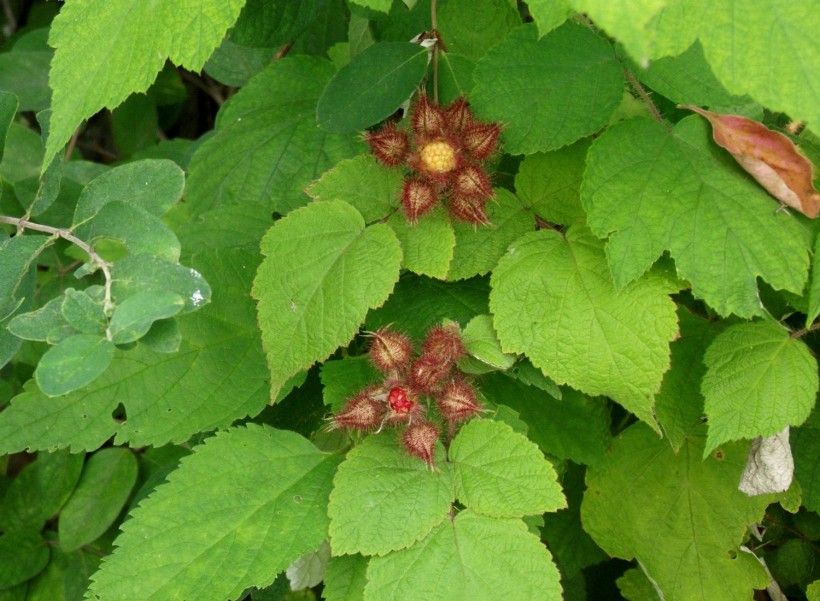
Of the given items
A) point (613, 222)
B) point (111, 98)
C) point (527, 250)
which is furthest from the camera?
point (527, 250)

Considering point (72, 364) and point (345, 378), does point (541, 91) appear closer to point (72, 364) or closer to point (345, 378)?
point (345, 378)

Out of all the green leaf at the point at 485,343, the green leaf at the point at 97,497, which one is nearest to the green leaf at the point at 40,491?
the green leaf at the point at 97,497

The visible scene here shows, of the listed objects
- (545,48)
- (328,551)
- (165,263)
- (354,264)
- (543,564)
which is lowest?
(328,551)

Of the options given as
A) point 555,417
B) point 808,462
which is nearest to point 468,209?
point 555,417

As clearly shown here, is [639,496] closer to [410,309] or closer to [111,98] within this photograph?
[410,309]

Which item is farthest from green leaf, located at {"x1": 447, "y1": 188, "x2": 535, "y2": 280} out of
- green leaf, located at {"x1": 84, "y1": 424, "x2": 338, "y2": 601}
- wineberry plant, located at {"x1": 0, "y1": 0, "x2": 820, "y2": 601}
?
green leaf, located at {"x1": 84, "y1": 424, "x2": 338, "y2": 601}

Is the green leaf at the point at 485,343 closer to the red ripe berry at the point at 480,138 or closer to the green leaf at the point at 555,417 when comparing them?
the green leaf at the point at 555,417

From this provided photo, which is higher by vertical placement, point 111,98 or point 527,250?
point 111,98

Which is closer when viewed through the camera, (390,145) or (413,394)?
(413,394)

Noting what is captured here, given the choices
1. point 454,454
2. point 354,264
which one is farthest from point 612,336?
point 354,264
